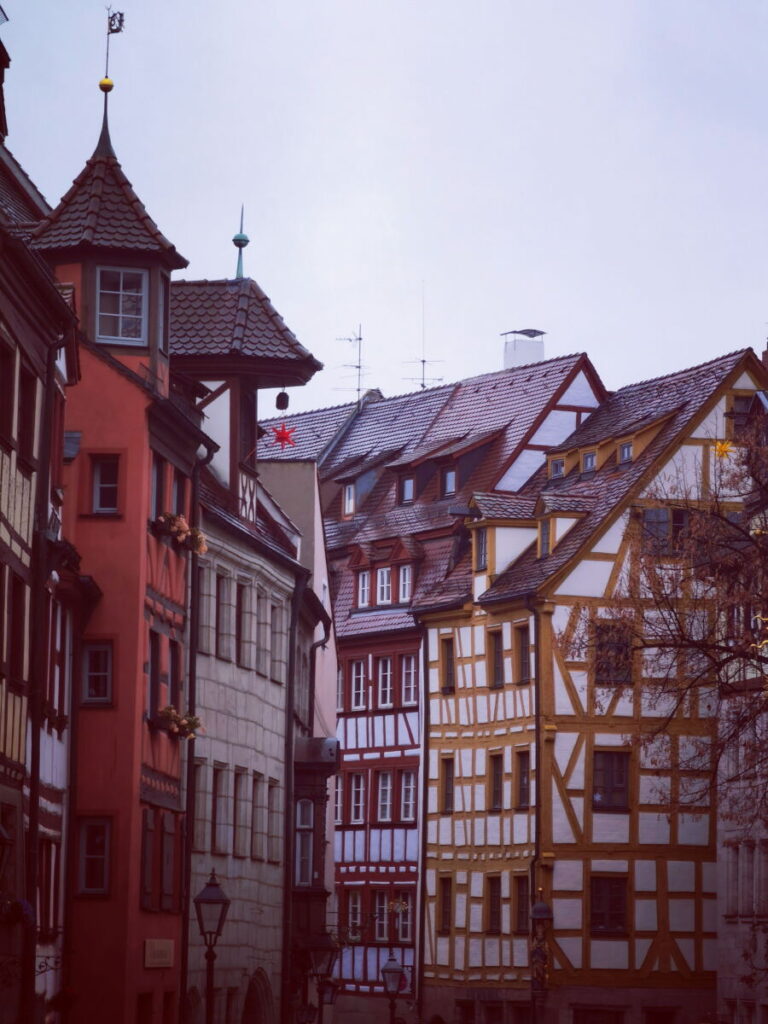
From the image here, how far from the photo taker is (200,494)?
39281 mm

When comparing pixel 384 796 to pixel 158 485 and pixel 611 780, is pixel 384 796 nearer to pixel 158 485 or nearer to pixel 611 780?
pixel 611 780

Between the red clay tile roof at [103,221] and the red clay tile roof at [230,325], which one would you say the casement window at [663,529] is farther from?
the red clay tile roof at [103,221]

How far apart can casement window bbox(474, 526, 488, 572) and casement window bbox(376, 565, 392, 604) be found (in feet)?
18.8

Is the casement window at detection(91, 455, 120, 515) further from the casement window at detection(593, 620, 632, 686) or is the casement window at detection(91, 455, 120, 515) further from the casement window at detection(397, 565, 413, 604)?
the casement window at detection(397, 565, 413, 604)

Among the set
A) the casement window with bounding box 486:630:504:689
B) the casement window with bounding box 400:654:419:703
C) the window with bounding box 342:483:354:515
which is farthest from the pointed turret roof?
the window with bounding box 342:483:354:515

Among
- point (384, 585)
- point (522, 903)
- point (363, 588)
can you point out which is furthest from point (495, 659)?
point (363, 588)

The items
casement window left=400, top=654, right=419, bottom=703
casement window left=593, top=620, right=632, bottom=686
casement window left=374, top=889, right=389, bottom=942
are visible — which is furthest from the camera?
casement window left=374, top=889, right=389, bottom=942

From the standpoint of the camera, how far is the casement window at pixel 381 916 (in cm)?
6469

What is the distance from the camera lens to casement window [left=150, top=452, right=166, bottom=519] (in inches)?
1415

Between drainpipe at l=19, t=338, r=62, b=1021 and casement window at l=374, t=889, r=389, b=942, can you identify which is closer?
drainpipe at l=19, t=338, r=62, b=1021

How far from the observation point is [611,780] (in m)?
57.4

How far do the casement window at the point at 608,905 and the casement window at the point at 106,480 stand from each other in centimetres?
2469

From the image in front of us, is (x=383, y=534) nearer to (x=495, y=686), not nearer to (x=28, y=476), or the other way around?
(x=495, y=686)

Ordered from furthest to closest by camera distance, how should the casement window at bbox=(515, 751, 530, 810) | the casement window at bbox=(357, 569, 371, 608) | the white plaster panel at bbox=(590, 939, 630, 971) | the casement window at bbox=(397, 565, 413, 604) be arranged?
the casement window at bbox=(357, 569, 371, 608) < the casement window at bbox=(397, 565, 413, 604) < the casement window at bbox=(515, 751, 530, 810) < the white plaster panel at bbox=(590, 939, 630, 971)
